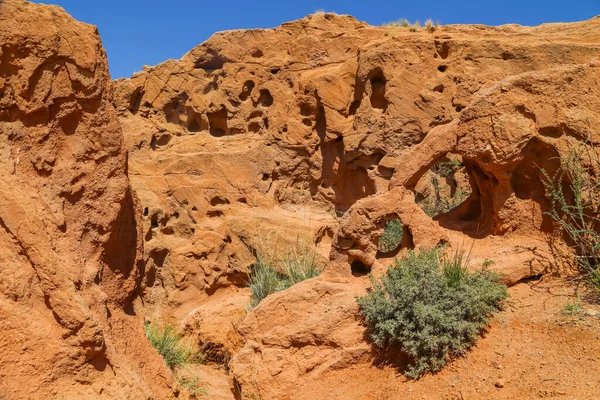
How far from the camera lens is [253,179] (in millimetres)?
10375

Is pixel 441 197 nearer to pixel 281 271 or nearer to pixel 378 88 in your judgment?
pixel 378 88


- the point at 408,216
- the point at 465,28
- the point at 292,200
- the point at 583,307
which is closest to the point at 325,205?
the point at 292,200

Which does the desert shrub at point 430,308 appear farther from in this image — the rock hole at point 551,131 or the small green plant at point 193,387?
the small green plant at point 193,387

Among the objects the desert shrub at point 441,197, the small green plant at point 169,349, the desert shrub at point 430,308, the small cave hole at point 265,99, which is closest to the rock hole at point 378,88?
the desert shrub at point 441,197

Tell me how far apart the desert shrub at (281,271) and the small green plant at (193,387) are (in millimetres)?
2468

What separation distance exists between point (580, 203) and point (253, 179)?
639 cm

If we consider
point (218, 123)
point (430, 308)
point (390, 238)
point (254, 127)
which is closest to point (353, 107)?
point (254, 127)

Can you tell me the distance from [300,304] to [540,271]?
229 cm

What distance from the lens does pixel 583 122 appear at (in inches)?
204

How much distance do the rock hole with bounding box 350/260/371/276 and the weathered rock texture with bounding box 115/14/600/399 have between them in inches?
0.6

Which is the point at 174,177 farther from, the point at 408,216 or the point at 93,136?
the point at 93,136

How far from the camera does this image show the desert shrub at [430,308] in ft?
14.7

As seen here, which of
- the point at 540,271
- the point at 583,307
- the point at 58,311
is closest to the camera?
the point at 58,311

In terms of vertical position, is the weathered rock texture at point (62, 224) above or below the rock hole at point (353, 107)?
below
